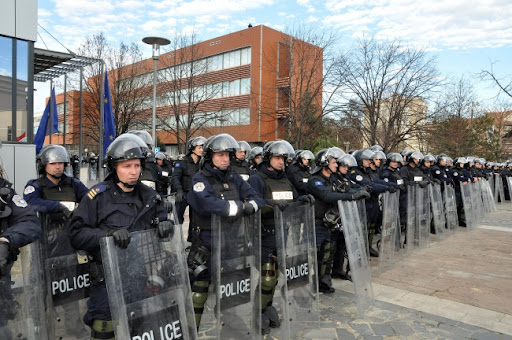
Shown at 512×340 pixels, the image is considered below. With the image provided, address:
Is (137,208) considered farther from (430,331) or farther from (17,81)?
(17,81)

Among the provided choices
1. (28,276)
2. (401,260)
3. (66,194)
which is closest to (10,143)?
(66,194)

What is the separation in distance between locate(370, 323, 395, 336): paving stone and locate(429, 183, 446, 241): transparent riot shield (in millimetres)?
5192

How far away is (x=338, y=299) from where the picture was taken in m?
5.30

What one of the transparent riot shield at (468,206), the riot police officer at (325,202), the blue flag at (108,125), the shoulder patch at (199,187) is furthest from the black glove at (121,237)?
the transparent riot shield at (468,206)

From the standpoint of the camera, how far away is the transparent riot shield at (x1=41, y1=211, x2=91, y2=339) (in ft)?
12.2

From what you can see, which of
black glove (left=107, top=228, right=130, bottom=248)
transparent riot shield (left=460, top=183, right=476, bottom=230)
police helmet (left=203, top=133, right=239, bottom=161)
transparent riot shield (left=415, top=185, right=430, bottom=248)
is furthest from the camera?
transparent riot shield (left=460, top=183, right=476, bottom=230)

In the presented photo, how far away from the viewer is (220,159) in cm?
387

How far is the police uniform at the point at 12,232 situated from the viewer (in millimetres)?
2420

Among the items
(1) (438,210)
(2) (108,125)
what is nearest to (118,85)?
(2) (108,125)

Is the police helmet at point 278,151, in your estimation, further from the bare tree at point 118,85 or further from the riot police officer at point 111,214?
the bare tree at point 118,85

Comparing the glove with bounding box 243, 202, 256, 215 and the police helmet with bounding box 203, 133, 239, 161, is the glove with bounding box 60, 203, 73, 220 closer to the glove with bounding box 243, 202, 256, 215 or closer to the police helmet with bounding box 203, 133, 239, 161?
the police helmet with bounding box 203, 133, 239, 161

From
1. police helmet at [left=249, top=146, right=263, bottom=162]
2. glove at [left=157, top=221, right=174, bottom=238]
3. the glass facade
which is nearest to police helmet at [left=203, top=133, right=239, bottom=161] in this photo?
glove at [left=157, top=221, right=174, bottom=238]

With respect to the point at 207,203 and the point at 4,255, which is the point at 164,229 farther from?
the point at 4,255

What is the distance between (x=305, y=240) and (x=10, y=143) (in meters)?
5.63
